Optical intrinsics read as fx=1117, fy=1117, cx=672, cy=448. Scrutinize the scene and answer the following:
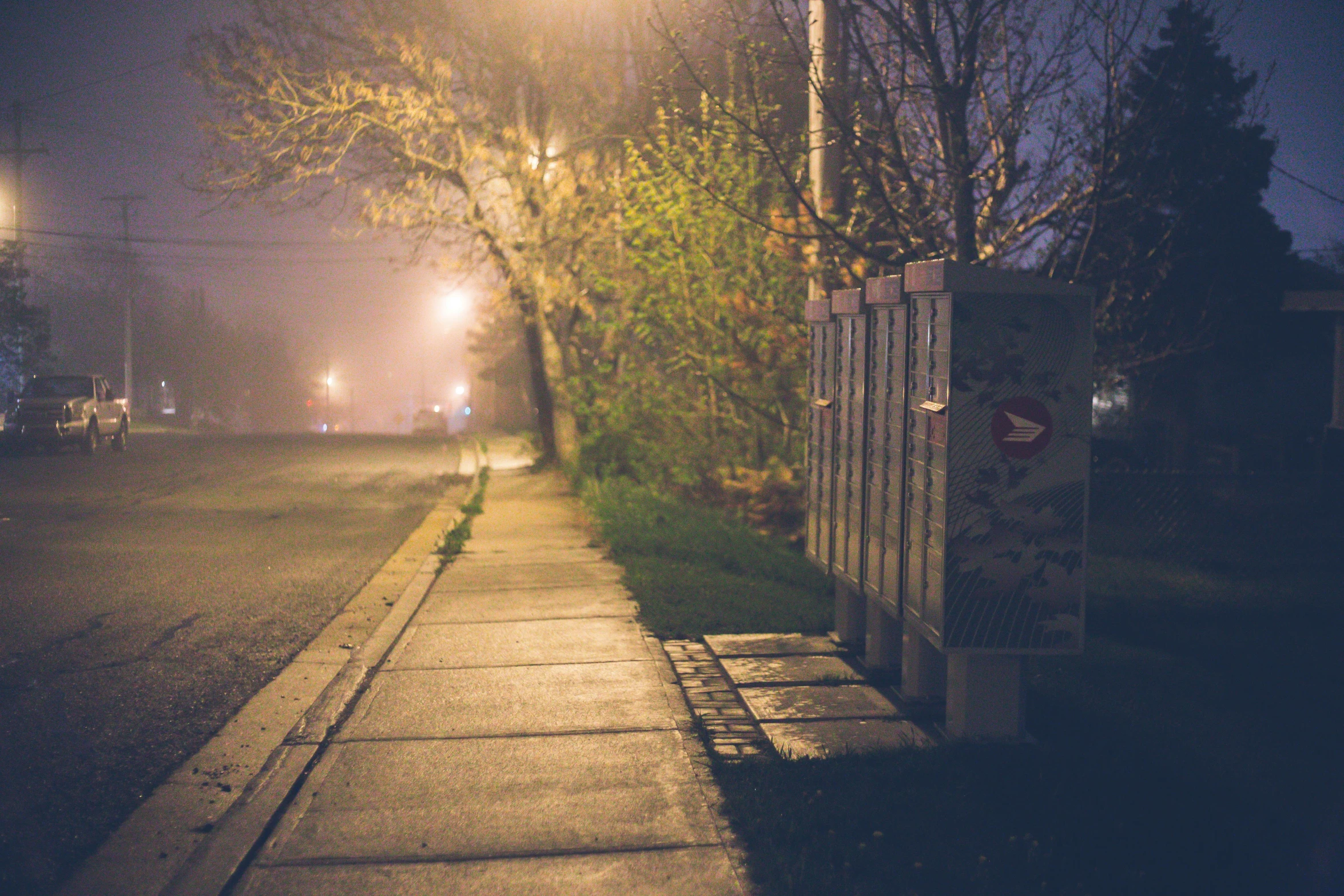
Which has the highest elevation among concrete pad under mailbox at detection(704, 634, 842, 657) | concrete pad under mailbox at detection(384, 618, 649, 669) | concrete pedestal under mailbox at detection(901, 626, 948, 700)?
concrete pedestal under mailbox at detection(901, 626, 948, 700)

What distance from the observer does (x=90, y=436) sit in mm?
26562

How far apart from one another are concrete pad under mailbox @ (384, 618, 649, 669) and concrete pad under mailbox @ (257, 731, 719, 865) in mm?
1535

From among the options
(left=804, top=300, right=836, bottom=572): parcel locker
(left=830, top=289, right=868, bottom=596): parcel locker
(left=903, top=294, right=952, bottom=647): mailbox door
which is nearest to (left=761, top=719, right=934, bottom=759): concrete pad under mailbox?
(left=903, top=294, right=952, bottom=647): mailbox door

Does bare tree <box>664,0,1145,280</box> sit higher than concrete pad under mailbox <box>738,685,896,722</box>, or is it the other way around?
bare tree <box>664,0,1145,280</box>

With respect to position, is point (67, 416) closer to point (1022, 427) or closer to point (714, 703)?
point (714, 703)

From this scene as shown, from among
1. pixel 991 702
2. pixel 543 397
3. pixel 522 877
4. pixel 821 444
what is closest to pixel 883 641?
pixel 991 702

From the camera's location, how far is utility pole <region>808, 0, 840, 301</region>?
8.55 meters

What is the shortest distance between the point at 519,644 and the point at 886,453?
2899mm

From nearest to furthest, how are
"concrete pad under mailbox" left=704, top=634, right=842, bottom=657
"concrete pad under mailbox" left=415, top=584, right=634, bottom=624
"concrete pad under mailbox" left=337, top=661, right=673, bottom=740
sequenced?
"concrete pad under mailbox" left=337, top=661, right=673, bottom=740 < "concrete pad under mailbox" left=704, top=634, right=842, bottom=657 < "concrete pad under mailbox" left=415, top=584, right=634, bottom=624

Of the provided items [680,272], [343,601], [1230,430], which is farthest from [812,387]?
[1230,430]

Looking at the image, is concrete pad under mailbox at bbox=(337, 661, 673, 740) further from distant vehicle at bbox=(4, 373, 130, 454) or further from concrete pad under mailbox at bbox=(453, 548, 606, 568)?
distant vehicle at bbox=(4, 373, 130, 454)

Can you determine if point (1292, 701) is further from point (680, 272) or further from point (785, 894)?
point (680, 272)

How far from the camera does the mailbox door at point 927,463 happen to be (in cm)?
493

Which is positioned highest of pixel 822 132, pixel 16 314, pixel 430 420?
pixel 16 314
